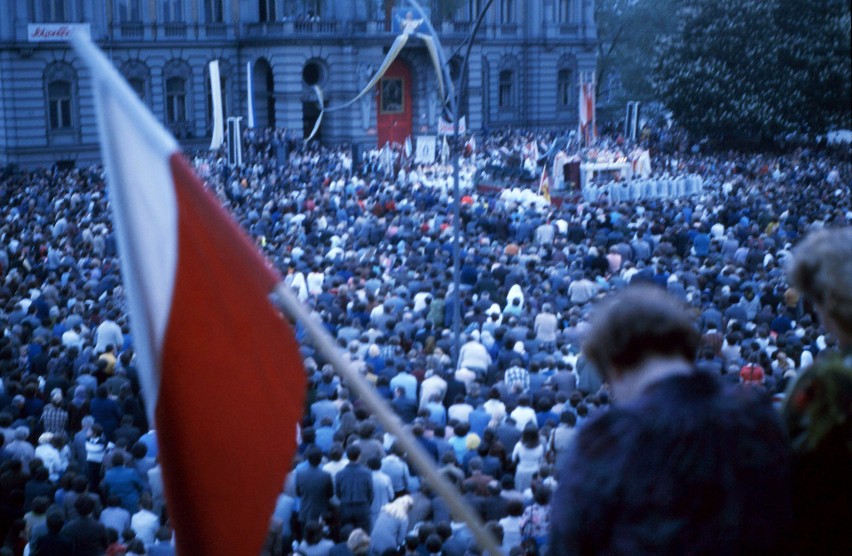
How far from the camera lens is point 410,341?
1384 cm

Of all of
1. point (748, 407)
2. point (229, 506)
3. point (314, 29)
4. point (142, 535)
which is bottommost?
point (142, 535)

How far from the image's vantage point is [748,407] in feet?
7.93

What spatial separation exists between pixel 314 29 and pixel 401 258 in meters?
30.1

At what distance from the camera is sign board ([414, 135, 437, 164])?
3668 centimetres

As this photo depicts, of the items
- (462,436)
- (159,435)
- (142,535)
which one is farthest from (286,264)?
(159,435)

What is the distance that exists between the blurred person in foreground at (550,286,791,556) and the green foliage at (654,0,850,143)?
126 feet

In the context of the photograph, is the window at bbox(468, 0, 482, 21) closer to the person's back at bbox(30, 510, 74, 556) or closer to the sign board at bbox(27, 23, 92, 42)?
the sign board at bbox(27, 23, 92, 42)

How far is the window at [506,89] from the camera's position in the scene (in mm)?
54594

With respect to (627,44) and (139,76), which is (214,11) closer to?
(139,76)

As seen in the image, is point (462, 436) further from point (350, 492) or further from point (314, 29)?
point (314, 29)

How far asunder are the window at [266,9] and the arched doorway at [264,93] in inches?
87.5

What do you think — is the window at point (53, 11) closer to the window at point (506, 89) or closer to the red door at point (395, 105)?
the red door at point (395, 105)

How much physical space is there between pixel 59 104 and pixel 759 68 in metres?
25.8

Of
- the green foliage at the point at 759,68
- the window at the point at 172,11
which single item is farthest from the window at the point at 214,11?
the green foliage at the point at 759,68
